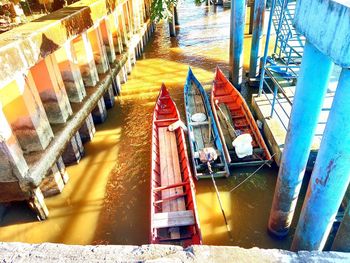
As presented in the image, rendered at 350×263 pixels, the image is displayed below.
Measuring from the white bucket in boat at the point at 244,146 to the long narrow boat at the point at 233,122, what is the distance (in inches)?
8.9

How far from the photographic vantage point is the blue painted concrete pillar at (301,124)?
3299 mm

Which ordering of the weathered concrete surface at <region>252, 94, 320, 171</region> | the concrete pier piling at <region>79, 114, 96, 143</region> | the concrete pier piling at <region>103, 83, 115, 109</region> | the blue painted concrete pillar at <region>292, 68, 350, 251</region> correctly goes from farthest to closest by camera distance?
the concrete pier piling at <region>103, 83, 115, 109</region>
the concrete pier piling at <region>79, 114, 96, 143</region>
the weathered concrete surface at <region>252, 94, 320, 171</region>
the blue painted concrete pillar at <region>292, 68, 350, 251</region>

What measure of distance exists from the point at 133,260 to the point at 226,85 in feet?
28.4

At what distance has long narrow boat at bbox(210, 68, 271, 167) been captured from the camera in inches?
276

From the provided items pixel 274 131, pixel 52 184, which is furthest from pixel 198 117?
pixel 52 184

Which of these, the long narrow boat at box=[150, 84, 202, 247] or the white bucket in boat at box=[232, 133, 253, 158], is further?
the white bucket in boat at box=[232, 133, 253, 158]

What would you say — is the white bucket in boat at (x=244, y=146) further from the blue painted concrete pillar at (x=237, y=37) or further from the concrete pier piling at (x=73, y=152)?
the concrete pier piling at (x=73, y=152)

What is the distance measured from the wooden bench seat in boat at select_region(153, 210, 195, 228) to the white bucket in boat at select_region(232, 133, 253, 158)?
7.45 feet

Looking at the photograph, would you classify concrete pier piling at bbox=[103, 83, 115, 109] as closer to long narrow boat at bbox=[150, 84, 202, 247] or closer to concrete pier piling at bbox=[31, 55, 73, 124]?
long narrow boat at bbox=[150, 84, 202, 247]

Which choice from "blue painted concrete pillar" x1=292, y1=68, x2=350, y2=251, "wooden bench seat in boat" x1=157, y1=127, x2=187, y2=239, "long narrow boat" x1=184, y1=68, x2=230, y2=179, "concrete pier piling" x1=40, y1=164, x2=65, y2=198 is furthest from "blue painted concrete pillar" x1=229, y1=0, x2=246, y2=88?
"blue painted concrete pillar" x1=292, y1=68, x2=350, y2=251

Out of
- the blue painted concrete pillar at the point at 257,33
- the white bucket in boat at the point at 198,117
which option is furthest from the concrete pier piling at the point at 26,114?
the blue painted concrete pillar at the point at 257,33

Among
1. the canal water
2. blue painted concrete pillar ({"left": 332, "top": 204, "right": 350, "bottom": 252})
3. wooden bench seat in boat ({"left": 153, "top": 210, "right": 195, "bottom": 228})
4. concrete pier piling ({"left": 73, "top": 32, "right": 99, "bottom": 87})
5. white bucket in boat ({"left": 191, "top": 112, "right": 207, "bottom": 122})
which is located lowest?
the canal water

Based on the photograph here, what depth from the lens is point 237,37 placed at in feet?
31.4

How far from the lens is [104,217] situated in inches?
251
